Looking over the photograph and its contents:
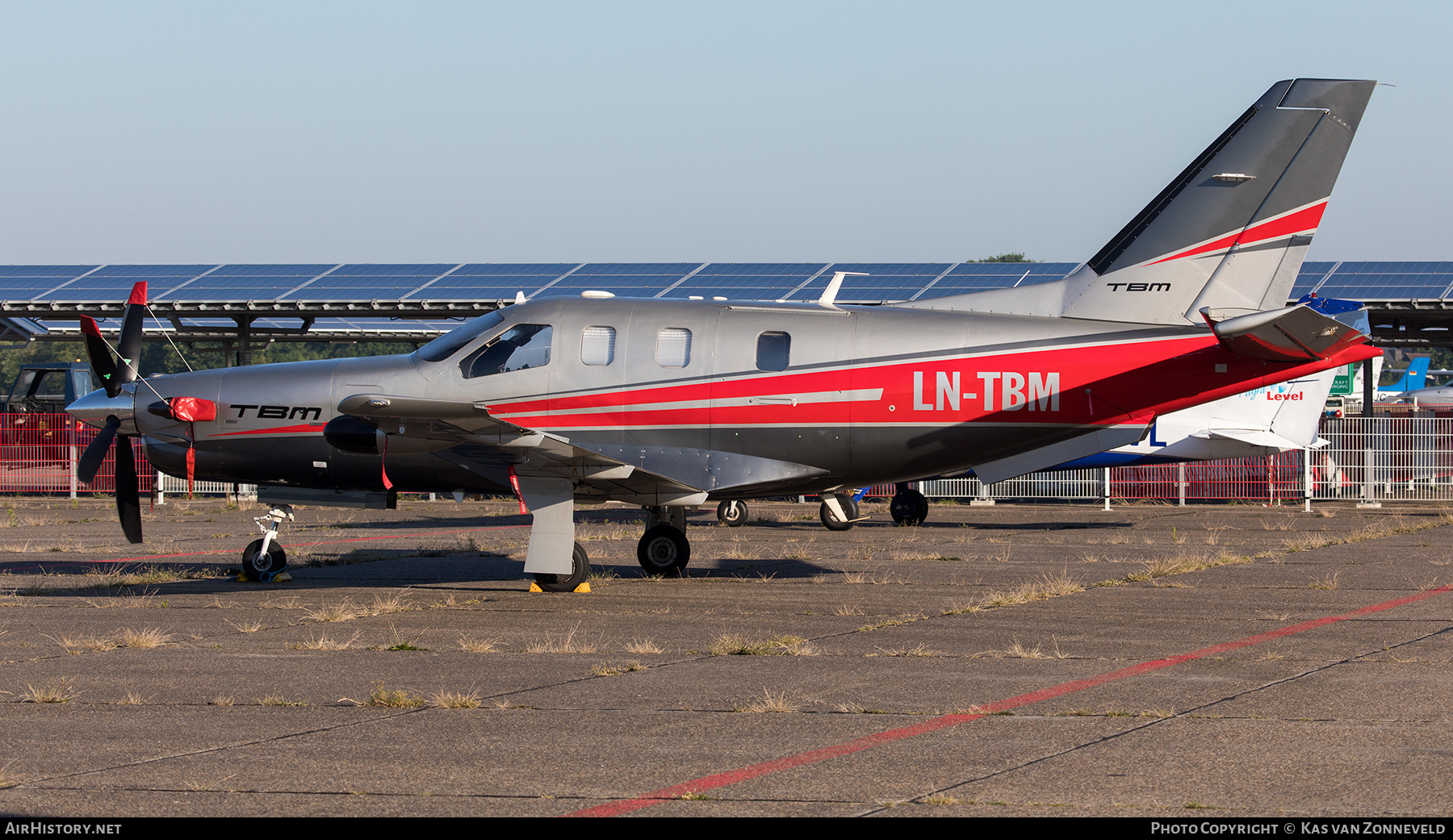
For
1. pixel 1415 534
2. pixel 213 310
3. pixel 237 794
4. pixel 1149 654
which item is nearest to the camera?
pixel 237 794

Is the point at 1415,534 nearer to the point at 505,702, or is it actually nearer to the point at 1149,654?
the point at 1149,654

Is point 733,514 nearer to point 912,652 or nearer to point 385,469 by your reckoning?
point 385,469

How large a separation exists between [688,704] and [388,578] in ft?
28.0

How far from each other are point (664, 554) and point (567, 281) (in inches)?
1011

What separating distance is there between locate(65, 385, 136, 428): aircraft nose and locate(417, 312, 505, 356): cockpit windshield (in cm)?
341

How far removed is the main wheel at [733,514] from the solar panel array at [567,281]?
35.0ft

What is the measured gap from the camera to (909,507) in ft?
81.8

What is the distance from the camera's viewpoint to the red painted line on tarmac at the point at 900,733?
232 inches

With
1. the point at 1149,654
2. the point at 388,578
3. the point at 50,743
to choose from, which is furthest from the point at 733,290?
the point at 50,743

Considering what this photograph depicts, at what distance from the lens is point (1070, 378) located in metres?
13.5

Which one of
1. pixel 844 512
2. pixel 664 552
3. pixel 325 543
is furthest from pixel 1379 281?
pixel 325 543

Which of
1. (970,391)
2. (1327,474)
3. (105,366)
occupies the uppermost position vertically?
(105,366)

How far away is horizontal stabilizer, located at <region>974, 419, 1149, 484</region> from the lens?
13672mm

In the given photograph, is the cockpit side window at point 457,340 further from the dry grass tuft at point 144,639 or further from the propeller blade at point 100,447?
the dry grass tuft at point 144,639
